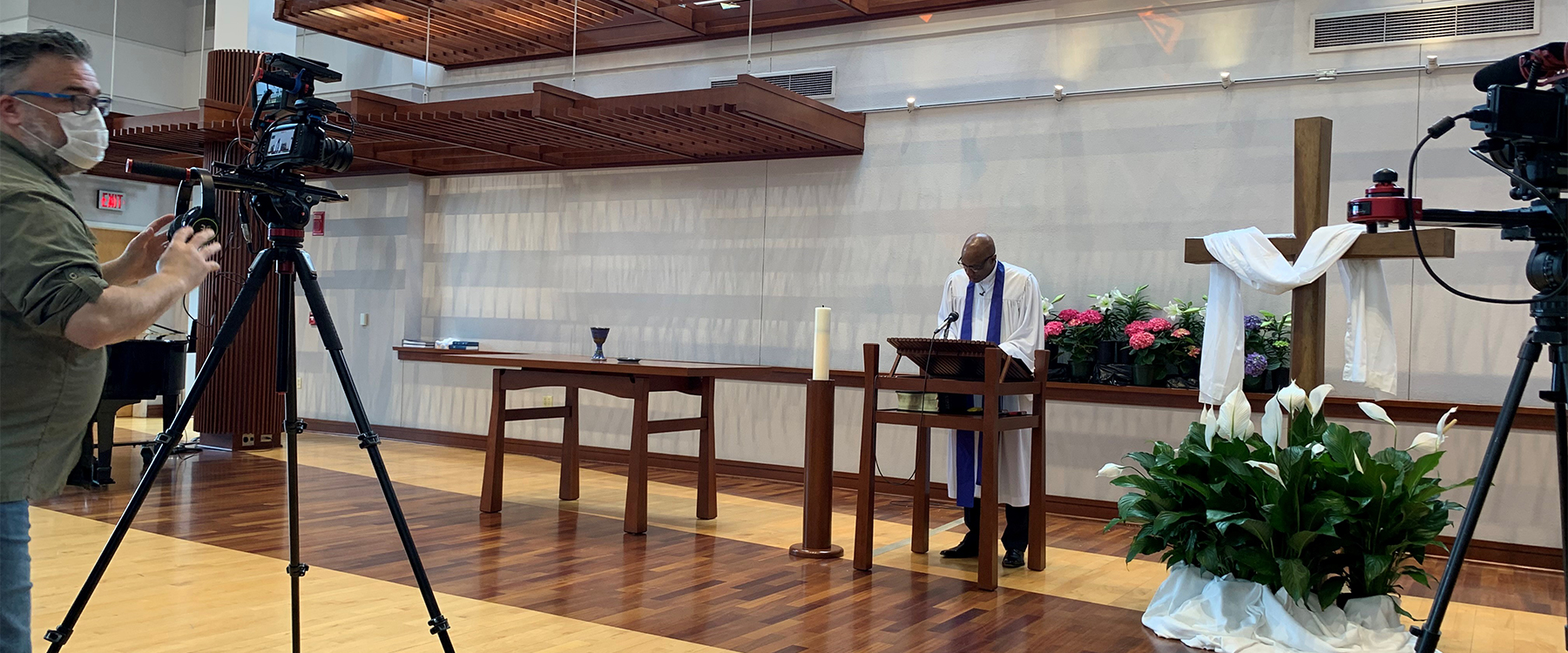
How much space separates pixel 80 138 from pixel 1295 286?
12.9 ft

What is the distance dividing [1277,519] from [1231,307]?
1.23 meters

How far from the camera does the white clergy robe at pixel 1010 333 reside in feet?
16.4

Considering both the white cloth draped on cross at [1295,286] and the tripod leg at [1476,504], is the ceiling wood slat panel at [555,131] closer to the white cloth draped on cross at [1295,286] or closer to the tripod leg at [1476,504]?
the white cloth draped on cross at [1295,286]

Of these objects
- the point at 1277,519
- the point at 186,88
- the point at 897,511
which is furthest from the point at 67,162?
the point at 186,88

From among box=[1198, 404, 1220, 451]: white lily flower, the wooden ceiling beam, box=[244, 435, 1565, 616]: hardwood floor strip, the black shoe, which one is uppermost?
the wooden ceiling beam

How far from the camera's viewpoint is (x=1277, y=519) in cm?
360

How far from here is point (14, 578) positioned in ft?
5.46

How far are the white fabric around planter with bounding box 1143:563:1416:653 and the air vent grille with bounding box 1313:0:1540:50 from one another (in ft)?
12.3

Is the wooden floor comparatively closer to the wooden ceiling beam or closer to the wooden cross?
the wooden cross

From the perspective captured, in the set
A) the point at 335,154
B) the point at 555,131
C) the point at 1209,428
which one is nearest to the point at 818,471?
the point at 1209,428

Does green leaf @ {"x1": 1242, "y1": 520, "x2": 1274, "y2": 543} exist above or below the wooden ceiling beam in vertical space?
below

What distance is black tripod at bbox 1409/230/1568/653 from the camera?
7.53 feet

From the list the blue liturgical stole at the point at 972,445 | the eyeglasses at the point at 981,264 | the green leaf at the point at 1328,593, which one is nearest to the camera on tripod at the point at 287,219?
the green leaf at the point at 1328,593

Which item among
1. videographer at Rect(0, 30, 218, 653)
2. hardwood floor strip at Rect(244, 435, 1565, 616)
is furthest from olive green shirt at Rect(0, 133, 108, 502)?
hardwood floor strip at Rect(244, 435, 1565, 616)
